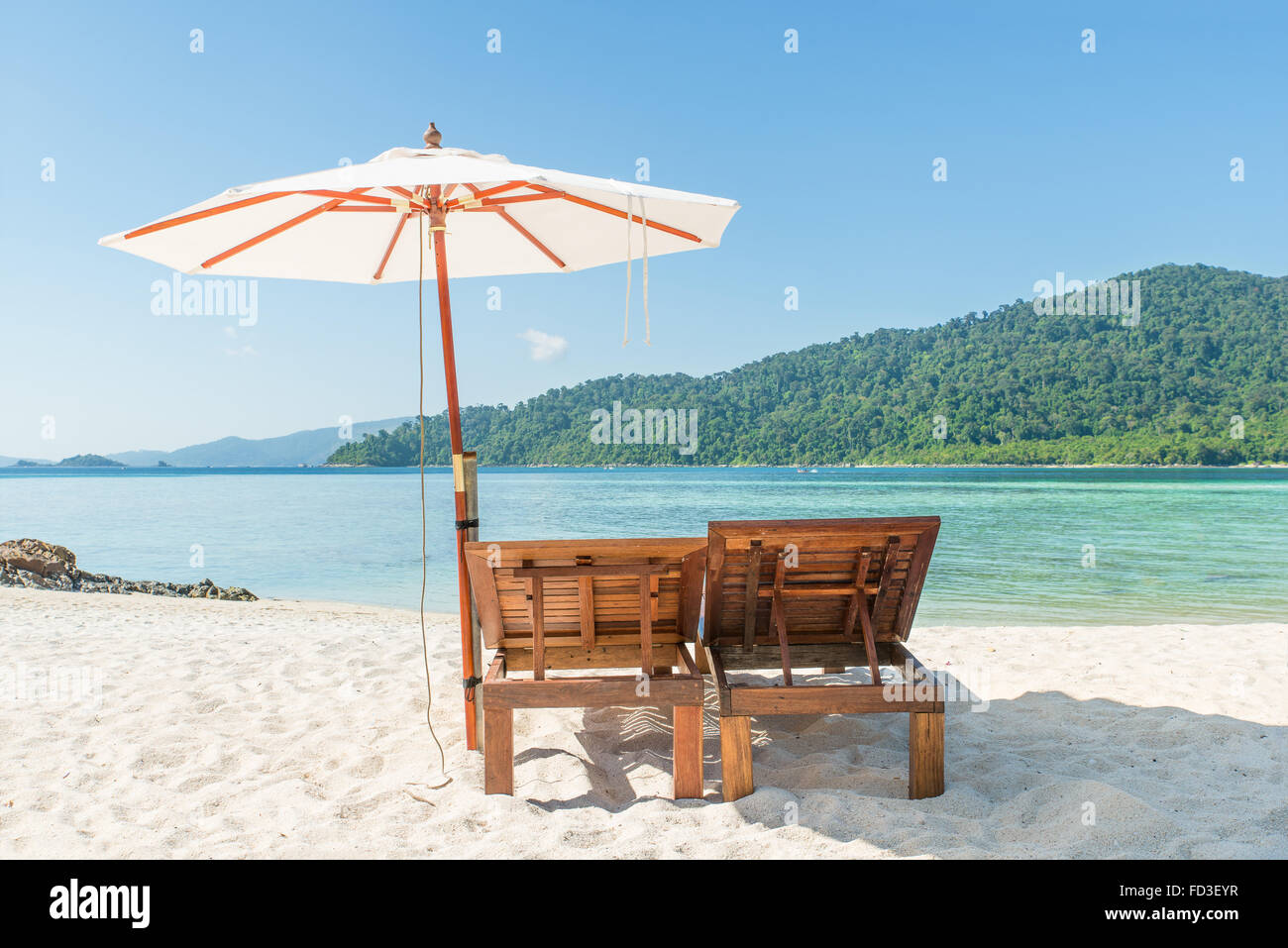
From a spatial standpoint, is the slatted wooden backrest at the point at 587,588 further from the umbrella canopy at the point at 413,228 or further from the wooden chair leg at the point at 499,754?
the umbrella canopy at the point at 413,228

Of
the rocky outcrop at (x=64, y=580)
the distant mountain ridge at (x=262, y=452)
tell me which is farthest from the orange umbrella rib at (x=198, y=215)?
the distant mountain ridge at (x=262, y=452)

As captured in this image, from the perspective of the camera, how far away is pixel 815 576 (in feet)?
10.1

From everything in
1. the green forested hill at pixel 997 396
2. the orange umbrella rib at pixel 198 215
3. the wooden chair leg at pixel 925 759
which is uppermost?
the green forested hill at pixel 997 396

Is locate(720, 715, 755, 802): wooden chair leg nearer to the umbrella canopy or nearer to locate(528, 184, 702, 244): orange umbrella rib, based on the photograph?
the umbrella canopy

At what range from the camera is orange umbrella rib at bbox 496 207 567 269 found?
12.4ft

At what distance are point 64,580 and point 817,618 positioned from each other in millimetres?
12283

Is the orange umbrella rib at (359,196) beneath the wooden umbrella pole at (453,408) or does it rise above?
above

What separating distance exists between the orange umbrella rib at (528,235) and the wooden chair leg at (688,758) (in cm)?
252

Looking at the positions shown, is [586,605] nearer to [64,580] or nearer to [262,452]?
[64,580]

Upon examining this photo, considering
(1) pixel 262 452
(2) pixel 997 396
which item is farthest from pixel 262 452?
(2) pixel 997 396

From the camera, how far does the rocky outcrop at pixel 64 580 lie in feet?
35.5

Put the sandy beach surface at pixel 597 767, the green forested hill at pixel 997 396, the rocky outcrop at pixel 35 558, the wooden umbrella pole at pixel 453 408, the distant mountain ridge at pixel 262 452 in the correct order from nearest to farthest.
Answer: the sandy beach surface at pixel 597 767 < the wooden umbrella pole at pixel 453 408 < the rocky outcrop at pixel 35 558 < the green forested hill at pixel 997 396 < the distant mountain ridge at pixel 262 452

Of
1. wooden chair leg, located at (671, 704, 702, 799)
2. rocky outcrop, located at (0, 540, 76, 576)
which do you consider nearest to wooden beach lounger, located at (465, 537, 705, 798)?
wooden chair leg, located at (671, 704, 702, 799)

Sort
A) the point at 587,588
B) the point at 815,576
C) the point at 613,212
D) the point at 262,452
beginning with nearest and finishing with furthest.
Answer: the point at 587,588 < the point at 815,576 < the point at 613,212 < the point at 262,452
